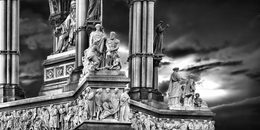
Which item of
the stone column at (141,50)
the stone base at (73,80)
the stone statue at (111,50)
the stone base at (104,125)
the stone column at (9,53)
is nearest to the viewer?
the stone base at (104,125)

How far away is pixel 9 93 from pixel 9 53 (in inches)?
66.0

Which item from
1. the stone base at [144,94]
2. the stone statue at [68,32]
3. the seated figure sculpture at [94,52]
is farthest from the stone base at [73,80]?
the stone statue at [68,32]

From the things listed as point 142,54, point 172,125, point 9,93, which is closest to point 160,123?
point 172,125

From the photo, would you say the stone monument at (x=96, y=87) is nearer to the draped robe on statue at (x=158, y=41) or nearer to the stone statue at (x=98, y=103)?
the stone statue at (x=98, y=103)

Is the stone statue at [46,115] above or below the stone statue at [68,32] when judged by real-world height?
below

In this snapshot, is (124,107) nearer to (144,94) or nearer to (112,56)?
(112,56)

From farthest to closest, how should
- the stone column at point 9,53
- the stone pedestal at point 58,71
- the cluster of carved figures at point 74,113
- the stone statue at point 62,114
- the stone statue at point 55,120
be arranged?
the stone pedestal at point 58,71 < the stone column at point 9,53 < the stone statue at point 55,120 < the stone statue at point 62,114 < the cluster of carved figures at point 74,113

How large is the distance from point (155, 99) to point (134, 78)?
4.04 feet

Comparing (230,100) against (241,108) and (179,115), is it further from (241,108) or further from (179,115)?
(179,115)

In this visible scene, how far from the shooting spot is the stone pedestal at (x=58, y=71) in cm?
4522

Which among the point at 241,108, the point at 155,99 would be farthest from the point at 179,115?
the point at 241,108

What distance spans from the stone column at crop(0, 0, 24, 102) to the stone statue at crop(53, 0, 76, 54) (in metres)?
2.83

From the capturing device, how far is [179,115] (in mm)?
44000

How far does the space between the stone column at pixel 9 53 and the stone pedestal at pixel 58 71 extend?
5.37ft
